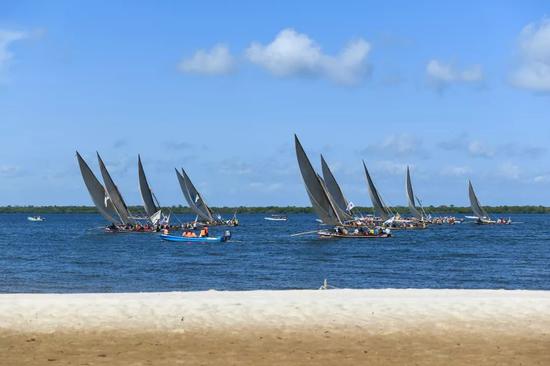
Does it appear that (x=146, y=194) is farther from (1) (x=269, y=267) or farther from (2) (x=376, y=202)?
(1) (x=269, y=267)

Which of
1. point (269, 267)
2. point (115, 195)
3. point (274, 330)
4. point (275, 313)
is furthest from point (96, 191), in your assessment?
point (274, 330)

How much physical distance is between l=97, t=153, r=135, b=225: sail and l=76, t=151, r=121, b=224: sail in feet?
2.46

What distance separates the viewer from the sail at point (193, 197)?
12525cm

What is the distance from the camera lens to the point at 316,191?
260ft

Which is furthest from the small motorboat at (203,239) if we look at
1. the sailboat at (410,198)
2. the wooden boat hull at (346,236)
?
the sailboat at (410,198)

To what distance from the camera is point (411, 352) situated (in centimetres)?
1584

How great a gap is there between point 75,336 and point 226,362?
4.00 meters

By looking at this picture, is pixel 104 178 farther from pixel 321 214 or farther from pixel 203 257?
pixel 203 257

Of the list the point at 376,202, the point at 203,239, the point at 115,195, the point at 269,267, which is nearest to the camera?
the point at 269,267

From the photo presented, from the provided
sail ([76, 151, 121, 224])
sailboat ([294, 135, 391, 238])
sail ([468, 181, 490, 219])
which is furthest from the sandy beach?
sail ([468, 181, 490, 219])

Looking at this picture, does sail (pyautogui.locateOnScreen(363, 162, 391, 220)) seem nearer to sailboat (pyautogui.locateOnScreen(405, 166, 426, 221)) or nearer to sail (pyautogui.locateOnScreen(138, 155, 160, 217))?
sailboat (pyautogui.locateOnScreen(405, 166, 426, 221))

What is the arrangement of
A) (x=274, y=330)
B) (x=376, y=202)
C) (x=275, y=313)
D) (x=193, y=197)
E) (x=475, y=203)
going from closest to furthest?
(x=274, y=330), (x=275, y=313), (x=376, y=202), (x=193, y=197), (x=475, y=203)

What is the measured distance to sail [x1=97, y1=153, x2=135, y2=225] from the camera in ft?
311

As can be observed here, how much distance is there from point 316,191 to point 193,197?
5118 centimetres
